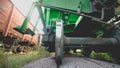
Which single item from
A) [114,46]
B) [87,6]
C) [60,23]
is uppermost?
[87,6]

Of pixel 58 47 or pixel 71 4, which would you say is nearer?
pixel 58 47

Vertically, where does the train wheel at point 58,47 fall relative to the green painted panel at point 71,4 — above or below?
below

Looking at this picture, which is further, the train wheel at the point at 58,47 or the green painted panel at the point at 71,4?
the green painted panel at the point at 71,4

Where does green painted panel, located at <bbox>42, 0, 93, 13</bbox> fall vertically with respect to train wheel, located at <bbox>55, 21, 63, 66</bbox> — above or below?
above

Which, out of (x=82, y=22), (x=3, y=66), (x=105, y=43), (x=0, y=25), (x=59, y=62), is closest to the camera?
(x=59, y=62)

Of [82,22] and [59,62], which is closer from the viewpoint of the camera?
[59,62]

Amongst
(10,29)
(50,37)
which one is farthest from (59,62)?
(10,29)

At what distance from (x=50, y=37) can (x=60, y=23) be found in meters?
0.95

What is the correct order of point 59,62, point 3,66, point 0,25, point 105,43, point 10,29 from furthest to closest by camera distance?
point 10,29
point 0,25
point 3,66
point 105,43
point 59,62

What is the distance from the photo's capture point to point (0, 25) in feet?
26.9

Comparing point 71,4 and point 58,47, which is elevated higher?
point 71,4

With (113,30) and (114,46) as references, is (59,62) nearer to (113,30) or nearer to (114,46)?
(114,46)

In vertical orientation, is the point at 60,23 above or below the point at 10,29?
below

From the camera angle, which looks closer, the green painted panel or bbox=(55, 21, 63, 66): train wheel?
bbox=(55, 21, 63, 66): train wheel
